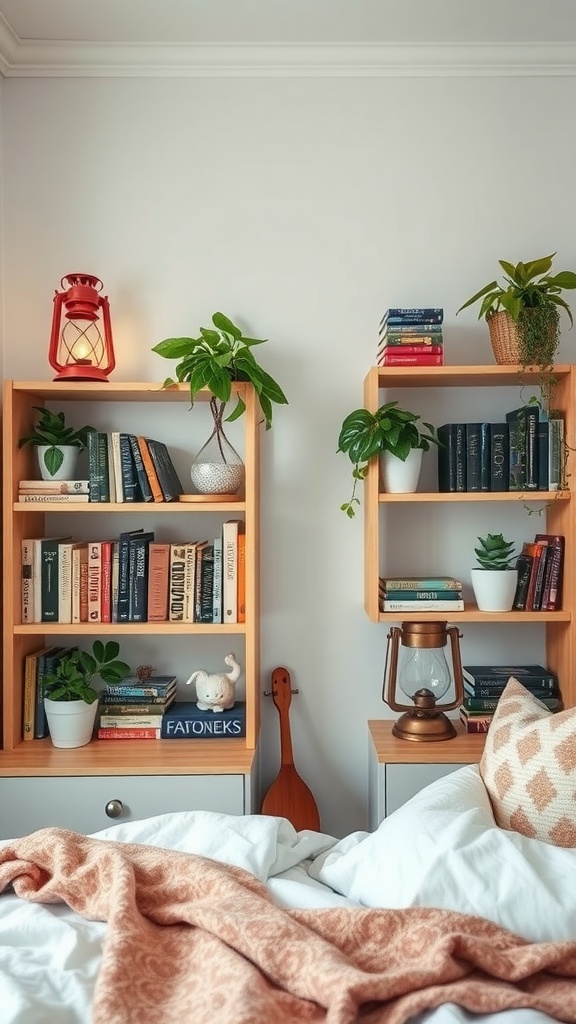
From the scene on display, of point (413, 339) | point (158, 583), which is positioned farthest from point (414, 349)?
point (158, 583)

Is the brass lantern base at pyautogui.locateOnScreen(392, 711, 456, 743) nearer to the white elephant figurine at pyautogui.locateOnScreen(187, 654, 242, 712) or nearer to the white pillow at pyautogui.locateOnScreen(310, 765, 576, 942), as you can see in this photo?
the white elephant figurine at pyautogui.locateOnScreen(187, 654, 242, 712)

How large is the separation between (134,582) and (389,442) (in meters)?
0.83

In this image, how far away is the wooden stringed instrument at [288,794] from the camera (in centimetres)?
259

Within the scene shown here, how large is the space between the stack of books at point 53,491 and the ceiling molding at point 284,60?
4.20 ft

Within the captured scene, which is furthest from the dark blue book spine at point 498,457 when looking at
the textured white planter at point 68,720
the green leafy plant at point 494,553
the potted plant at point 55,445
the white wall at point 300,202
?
the textured white planter at point 68,720

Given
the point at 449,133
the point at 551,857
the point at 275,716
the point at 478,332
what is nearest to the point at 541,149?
the point at 449,133

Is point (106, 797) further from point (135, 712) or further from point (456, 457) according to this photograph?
point (456, 457)

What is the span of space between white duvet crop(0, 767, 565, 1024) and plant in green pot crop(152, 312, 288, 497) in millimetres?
1041

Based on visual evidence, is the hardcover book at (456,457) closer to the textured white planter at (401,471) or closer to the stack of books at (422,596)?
the textured white planter at (401,471)

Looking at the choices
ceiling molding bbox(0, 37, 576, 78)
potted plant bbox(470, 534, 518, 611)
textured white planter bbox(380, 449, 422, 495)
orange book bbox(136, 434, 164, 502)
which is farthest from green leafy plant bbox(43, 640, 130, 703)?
ceiling molding bbox(0, 37, 576, 78)

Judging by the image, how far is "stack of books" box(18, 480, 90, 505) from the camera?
251 cm

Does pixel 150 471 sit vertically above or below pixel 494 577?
above

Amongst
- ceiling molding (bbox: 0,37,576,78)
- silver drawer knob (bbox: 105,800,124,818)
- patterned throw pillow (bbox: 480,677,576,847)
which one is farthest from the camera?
ceiling molding (bbox: 0,37,576,78)

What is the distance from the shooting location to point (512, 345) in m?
Result: 2.42
